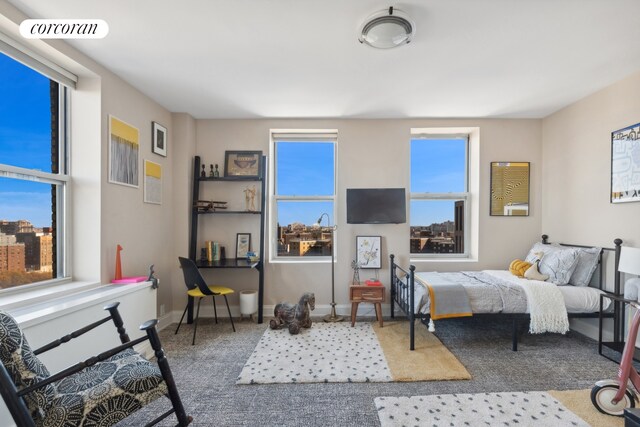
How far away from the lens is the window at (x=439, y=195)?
389 cm

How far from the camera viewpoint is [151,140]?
310cm

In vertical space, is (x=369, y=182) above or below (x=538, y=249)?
above

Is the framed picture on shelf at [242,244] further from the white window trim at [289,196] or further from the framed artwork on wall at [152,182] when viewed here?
the framed artwork on wall at [152,182]

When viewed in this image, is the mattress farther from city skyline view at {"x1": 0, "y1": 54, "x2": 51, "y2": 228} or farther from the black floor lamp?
city skyline view at {"x1": 0, "y1": 54, "x2": 51, "y2": 228}

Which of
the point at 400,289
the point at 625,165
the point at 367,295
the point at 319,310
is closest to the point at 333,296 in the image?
the point at 319,310

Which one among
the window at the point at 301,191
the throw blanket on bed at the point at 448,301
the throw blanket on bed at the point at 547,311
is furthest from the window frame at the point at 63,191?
→ the throw blanket on bed at the point at 547,311

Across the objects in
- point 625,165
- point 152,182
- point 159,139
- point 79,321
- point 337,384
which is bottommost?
point 337,384

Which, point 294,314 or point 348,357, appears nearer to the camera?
point 348,357

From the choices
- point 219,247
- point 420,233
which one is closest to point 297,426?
point 219,247

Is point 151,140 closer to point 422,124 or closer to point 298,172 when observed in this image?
point 298,172

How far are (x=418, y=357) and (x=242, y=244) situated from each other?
2.37 metres

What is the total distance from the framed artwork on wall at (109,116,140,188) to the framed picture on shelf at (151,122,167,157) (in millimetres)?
246

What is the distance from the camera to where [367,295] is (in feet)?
10.6

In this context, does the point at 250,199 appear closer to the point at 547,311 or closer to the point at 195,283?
the point at 195,283
